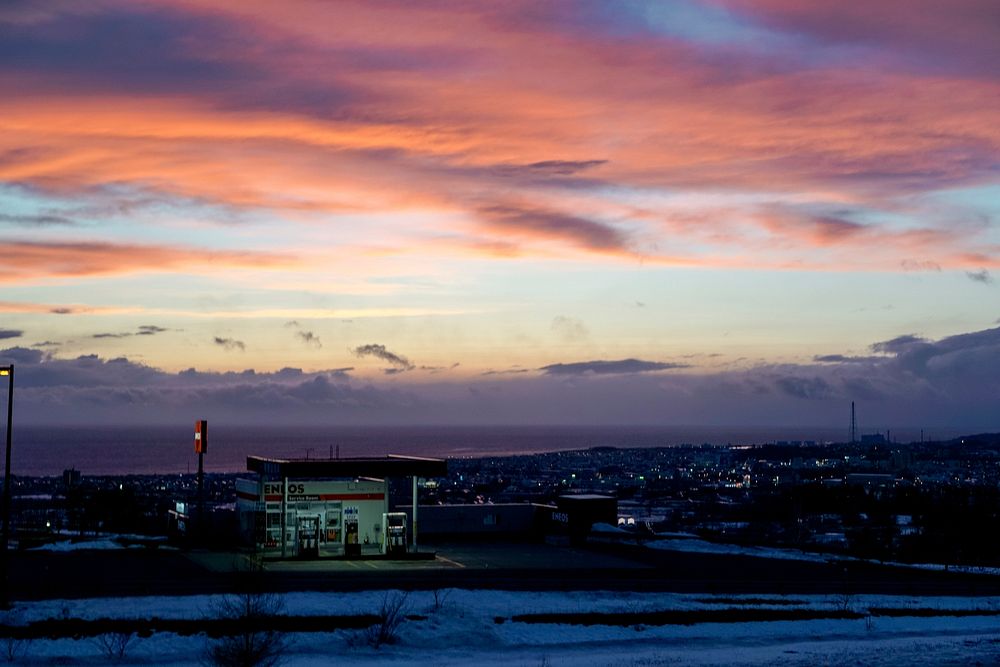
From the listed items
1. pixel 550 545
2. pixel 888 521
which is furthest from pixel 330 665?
pixel 888 521

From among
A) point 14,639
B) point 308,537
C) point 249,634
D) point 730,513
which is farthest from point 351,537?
point 730,513

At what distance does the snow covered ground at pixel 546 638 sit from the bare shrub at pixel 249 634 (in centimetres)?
45

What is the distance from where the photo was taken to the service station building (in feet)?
153

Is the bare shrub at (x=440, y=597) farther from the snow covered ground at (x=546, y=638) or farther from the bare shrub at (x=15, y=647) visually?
the bare shrub at (x=15, y=647)

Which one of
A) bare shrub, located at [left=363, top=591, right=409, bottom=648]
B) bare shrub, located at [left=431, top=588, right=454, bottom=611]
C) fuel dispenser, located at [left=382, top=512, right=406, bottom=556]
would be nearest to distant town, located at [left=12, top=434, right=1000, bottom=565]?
fuel dispenser, located at [left=382, top=512, right=406, bottom=556]

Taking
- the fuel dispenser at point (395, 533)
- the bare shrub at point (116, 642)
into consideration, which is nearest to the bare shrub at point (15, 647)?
the bare shrub at point (116, 642)

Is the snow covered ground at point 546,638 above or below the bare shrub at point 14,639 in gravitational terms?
below

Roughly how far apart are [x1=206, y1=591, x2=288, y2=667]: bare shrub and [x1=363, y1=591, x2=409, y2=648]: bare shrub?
228cm

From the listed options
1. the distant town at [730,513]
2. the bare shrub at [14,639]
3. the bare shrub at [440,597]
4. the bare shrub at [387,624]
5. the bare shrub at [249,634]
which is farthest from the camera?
the distant town at [730,513]

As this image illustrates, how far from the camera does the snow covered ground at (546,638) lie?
28609mm

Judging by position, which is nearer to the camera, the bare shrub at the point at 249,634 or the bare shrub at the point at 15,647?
the bare shrub at the point at 249,634

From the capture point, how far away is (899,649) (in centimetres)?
3098

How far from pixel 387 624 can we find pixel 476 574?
36.9 feet

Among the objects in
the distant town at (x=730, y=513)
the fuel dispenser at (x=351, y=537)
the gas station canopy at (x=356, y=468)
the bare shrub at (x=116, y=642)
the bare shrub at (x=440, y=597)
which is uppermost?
the gas station canopy at (x=356, y=468)
